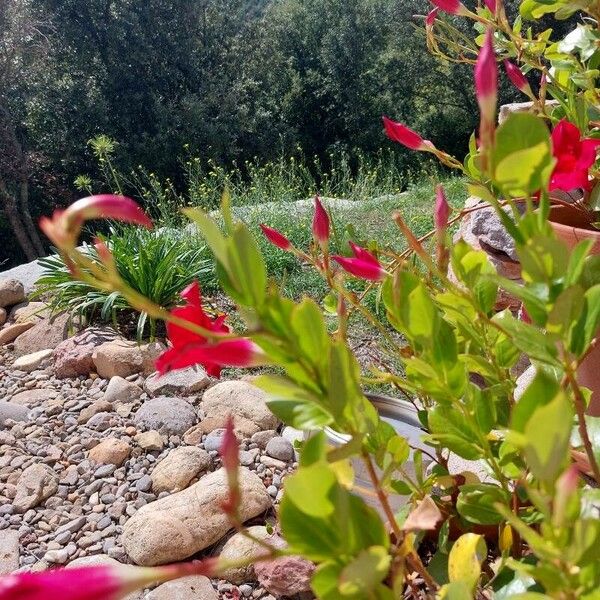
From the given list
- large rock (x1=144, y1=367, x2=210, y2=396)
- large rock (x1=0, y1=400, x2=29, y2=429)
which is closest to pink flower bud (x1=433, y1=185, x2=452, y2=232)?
large rock (x1=144, y1=367, x2=210, y2=396)

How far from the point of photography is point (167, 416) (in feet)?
7.39

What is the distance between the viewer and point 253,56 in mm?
11922

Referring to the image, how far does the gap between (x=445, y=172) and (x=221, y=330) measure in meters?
8.22

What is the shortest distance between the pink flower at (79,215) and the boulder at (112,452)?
6.00 feet

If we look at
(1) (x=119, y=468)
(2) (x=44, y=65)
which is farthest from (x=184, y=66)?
(1) (x=119, y=468)

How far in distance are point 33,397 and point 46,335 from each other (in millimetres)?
648

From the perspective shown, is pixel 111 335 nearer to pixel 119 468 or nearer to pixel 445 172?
pixel 119 468

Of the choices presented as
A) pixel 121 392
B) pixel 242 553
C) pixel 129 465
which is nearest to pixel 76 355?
pixel 121 392

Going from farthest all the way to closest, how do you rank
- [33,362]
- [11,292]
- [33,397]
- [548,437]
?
1. [11,292]
2. [33,362]
3. [33,397]
4. [548,437]

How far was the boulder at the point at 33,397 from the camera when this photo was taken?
2572mm

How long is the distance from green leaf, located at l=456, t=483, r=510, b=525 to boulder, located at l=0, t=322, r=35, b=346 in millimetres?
3025

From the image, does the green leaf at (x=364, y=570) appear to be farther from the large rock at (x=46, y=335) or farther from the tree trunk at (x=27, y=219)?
the tree trunk at (x=27, y=219)

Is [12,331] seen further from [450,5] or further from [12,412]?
[450,5]

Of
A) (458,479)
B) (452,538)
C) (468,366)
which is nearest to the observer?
(468,366)
